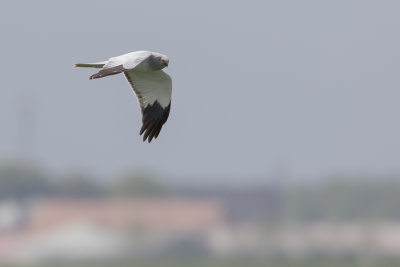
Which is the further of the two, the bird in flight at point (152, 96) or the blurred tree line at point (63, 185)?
the blurred tree line at point (63, 185)

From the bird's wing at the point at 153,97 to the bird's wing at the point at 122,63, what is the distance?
1.13 meters

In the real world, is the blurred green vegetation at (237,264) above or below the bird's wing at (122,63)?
below

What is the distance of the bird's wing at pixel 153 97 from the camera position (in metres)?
17.7

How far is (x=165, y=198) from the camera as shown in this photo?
10400 centimetres

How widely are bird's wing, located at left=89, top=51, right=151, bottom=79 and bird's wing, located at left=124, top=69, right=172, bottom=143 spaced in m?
1.13

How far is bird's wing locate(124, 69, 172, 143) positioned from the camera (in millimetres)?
17703

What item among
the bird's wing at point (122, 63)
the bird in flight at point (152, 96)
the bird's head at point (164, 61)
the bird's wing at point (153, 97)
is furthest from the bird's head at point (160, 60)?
the bird's wing at point (153, 97)

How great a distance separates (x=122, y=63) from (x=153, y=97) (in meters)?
2.06

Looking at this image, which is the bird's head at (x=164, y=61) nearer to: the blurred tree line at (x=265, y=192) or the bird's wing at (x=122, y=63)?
the bird's wing at (x=122, y=63)

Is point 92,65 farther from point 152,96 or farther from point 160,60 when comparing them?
point 152,96

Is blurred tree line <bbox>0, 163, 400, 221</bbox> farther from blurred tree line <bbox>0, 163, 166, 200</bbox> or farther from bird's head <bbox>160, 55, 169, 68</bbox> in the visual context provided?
bird's head <bbox>160, 55, 169, 68</bbox>

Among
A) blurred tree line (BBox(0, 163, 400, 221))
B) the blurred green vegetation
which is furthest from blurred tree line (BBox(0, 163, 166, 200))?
the blurred green vegetation

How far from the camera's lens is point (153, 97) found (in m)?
17.8

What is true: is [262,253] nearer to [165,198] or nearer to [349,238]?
[349,238]
